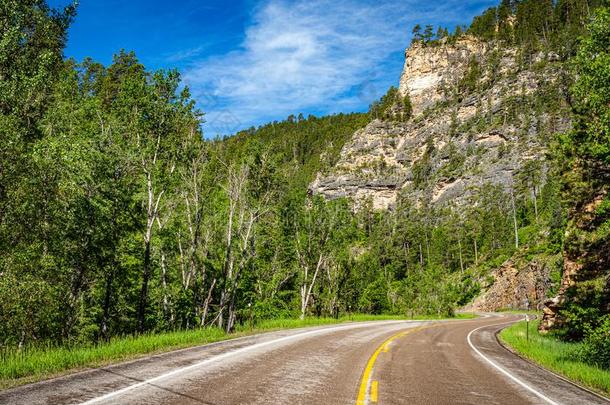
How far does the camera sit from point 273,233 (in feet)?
123

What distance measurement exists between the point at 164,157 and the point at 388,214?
361ft

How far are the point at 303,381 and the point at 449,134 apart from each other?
132 meters

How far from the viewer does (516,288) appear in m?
61.7

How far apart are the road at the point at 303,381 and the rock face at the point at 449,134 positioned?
333 feet

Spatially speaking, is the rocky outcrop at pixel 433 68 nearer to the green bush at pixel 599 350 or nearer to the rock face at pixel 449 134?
the rock face at pixel 449 134

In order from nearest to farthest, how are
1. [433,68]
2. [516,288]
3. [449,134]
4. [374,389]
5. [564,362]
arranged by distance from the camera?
[374,389] → [564,362] → [516,288] → [449,134] → [433,68]

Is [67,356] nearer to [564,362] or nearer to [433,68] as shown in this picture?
[564,362]

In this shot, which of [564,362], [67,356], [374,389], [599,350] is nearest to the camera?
[374,389]

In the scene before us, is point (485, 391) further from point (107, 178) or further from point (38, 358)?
point (107, 178)

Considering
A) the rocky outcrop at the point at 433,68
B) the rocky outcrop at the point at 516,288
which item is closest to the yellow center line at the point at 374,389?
the rocky outcrop at the point at 516,288

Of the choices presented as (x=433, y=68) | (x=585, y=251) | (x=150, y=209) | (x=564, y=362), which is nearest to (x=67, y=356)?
(x=150, y=209)

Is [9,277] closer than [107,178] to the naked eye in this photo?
Yes

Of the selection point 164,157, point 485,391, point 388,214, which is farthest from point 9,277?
point 388,214

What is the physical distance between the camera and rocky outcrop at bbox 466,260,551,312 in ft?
183
